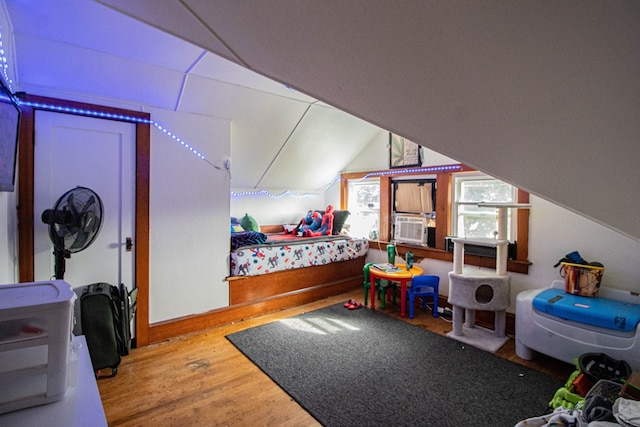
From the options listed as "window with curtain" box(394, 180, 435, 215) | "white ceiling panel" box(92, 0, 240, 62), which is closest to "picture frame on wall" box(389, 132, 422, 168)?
"window with curtain" box(394, 180, 435, 215)

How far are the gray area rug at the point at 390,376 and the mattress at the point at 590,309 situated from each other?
0.48 meters

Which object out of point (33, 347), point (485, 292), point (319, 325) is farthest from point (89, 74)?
point (485, 292)

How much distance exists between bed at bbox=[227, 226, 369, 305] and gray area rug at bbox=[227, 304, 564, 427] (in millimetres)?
501

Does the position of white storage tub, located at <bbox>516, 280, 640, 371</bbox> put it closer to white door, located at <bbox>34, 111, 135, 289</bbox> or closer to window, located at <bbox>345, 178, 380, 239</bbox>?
window, located at <bbox>345, 178, 380, 239</bbox>

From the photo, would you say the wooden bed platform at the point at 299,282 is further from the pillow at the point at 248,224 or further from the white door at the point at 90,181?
the white door at the point at 90,181

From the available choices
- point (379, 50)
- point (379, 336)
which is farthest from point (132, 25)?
point (379, 336)

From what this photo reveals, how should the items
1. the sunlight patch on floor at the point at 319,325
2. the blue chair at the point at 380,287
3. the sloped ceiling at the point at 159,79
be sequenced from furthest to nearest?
the blue chair at the point at 380,287 → the sunlight patch on floor at the point at 319,325 → the sloped ceiling at the point at 159,79

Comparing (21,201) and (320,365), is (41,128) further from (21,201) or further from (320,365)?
(320,365)

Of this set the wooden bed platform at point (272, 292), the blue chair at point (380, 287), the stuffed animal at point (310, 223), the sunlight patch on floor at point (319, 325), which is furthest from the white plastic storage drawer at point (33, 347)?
the stuffed animal at point (310, 223)

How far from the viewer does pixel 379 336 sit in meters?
3.07

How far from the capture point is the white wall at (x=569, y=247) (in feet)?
8.55

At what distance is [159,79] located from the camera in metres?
2.69

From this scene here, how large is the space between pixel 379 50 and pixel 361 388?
2.19 metres

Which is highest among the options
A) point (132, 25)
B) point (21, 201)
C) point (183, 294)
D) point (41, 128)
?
point (132, 25)
